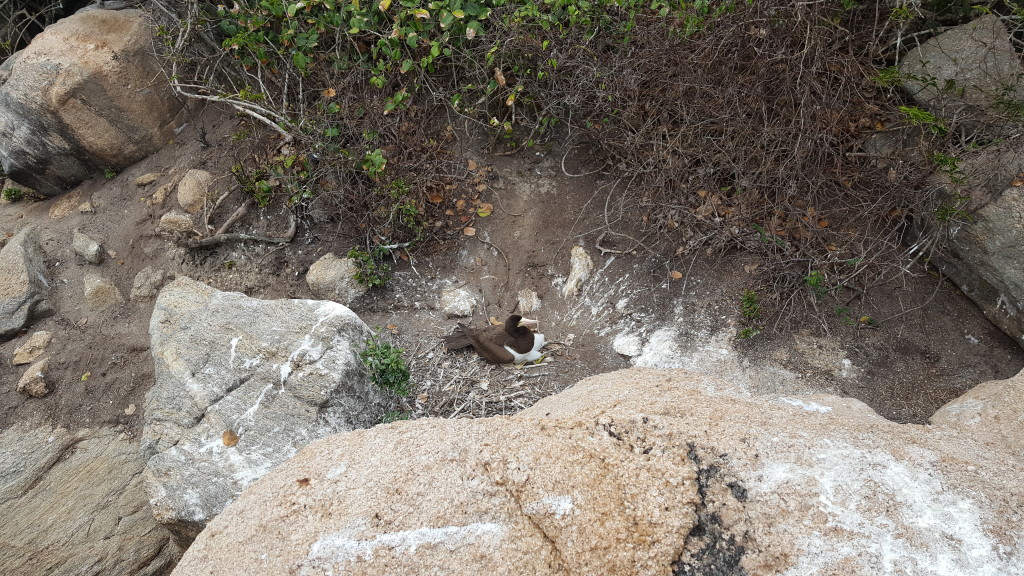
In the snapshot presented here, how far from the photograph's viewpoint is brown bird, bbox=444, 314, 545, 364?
166 inches

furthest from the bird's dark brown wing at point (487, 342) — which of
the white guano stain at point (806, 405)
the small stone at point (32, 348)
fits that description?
the small stone at point (32, 348)

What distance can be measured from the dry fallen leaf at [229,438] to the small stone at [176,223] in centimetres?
284

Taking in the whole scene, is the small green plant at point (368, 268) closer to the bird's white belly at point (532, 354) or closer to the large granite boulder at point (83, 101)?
the bird's white belly at point (532, 354)

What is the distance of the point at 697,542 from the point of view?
1.76 meters

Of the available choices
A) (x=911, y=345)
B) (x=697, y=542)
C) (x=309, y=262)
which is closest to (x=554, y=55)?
(x=309, y=262)

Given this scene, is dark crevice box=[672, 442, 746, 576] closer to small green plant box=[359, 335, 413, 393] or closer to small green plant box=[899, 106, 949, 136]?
small green plant box=[359, 335, 413, 393]

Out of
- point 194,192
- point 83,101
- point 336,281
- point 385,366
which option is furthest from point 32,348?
point 385,366

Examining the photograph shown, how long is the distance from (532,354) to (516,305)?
2.25 ft

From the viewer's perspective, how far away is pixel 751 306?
13.0 ft

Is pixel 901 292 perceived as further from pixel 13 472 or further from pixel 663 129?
pixel 13 472

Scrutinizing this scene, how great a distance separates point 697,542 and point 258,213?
5.00m

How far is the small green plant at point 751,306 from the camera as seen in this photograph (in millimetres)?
3965

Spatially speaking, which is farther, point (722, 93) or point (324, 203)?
point (324, 203)

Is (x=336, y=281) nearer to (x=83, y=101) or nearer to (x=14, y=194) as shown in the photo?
(x=83, y=101)
